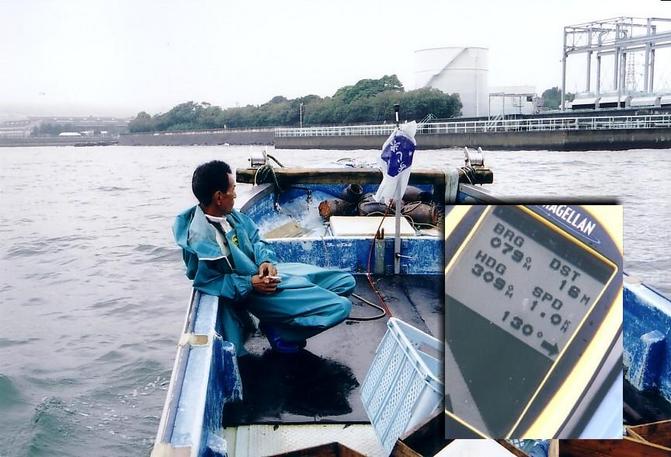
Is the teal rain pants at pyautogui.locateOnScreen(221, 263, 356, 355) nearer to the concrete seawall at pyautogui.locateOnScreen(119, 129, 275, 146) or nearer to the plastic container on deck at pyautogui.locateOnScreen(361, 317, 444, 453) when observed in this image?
the plastic container on deck at pyautogui.locateOnScreen(361, 317, 444, 453)

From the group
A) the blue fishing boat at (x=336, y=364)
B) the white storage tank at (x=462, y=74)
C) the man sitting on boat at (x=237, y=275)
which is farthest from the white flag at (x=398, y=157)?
the white storage tank at (x=462, y=74)

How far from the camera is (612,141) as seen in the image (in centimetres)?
3400

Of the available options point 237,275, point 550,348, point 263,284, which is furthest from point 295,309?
point 550,348

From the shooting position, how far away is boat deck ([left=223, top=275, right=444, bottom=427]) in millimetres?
3188

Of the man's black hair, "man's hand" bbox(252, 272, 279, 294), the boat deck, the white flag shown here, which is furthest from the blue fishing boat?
the white flag

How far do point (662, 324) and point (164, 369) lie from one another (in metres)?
5.43

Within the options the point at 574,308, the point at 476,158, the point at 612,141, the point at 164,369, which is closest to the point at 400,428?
the point at 574,308

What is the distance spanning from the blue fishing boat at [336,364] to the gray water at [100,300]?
139 centimetres

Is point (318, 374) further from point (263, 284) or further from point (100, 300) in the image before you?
point (100, 300)

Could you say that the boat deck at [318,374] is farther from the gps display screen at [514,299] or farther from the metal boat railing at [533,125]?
the metal boat railing at [533,125]

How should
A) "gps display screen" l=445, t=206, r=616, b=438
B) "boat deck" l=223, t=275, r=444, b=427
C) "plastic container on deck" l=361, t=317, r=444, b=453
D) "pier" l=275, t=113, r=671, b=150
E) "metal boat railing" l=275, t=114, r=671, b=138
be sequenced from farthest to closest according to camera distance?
1. "metal boat railing" l=275, t=114, r=671, b=138
2. "pier" l=275, t=113, r=671, b=150
3. "boat deck" l=223, t=275, r=444, b=427
4. "plastic container on deck" l=361, t=317, r=444, b=453
5. "gps display screen" l=445, t=206, r=616, b=438

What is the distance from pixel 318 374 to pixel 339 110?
66511mm

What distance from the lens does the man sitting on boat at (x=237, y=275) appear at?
3.47 m

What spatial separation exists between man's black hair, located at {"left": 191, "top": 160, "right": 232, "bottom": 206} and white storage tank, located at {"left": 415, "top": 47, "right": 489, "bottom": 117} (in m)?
58.4
